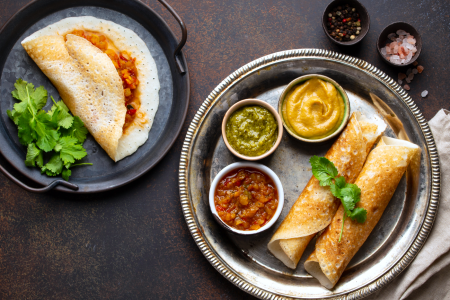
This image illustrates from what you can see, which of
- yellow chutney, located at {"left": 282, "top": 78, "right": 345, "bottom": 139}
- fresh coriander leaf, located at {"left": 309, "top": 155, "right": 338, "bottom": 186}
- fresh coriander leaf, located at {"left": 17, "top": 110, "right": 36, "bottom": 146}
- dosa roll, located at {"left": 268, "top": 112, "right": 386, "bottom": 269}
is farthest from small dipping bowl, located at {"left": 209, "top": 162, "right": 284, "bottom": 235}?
fresh coriander leaf, located at {"left": 17, "top": 110, "right": 36, "bottom": 146}

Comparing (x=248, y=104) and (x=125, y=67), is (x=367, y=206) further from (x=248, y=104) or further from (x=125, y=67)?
(x=125, y=67)

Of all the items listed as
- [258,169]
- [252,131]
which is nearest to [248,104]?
[252,131]

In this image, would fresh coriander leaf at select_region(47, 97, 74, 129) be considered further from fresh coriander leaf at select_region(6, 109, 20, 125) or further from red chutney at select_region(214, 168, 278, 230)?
red chutney at select_region(214, 168, 278, 230)

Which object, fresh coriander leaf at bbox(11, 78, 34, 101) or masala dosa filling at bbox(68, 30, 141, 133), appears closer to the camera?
fresh coriander leaf at bbox(11, 78, 34, 101)

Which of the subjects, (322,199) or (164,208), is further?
(164,208)

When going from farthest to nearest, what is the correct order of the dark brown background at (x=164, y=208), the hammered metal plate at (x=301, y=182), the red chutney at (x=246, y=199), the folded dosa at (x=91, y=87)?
the dark brown background at (x=164, y=208), the folded dosa at (x=91, y=87), the hammered metal plate at (x=301, y=182), the red chutney at (x=246, y=199)

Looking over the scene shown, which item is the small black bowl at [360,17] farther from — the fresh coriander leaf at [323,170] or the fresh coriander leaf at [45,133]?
the fresh coriander leaf at [45,133]

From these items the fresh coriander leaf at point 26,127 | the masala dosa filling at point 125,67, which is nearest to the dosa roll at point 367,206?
the masala dosa filling at point 125,67
